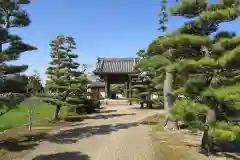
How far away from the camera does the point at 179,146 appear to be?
9664 mm

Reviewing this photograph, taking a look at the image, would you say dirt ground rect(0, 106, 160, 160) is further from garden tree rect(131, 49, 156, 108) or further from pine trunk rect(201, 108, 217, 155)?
garden tree rect(131, 49, 156, 108)

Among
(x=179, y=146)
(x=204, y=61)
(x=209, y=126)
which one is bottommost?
(x=179, y=146)

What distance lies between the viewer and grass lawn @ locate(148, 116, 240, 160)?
8367 millimetres

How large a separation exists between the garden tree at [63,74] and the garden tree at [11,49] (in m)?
7.18

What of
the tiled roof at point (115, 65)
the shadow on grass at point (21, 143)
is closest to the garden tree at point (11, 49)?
the shadow on grass at point (21, 143)

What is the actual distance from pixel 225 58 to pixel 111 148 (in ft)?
15.3

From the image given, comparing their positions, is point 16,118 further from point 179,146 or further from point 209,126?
point 209,126

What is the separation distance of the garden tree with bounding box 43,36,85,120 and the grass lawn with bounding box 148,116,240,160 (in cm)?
704

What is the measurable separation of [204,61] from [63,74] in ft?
38.5

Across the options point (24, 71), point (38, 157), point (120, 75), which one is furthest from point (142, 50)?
point (38, 157)

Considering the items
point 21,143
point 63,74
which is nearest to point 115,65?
point 63,74

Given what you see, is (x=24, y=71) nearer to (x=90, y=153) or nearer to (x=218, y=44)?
(x=90, y=153)

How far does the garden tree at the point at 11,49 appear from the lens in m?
8.77

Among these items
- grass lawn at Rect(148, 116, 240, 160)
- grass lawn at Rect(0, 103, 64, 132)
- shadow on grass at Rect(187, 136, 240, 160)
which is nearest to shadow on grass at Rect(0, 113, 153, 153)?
grass lawn at Rect(148, 116, 240, 160)
